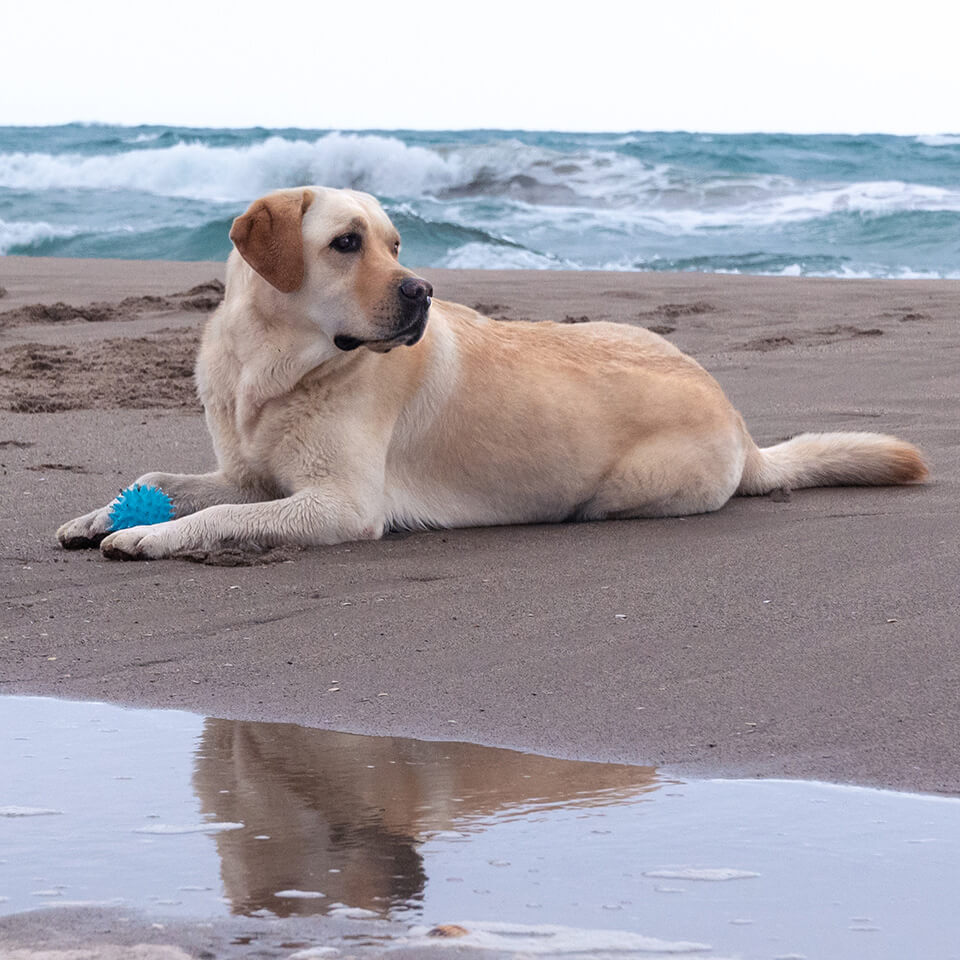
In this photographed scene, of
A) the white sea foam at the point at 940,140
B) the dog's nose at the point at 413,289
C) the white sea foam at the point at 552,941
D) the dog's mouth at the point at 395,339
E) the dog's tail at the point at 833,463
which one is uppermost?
the white sea foam at the point at 940,140

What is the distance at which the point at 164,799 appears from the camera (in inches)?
86.0

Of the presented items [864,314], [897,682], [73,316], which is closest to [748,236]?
[864,314]

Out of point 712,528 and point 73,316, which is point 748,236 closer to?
point 73,316

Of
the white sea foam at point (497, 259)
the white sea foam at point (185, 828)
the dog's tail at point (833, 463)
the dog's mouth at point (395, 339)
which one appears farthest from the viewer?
the white sea foam at point (497, 259)

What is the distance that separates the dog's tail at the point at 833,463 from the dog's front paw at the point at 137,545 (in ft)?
6.79

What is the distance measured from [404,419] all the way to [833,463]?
5.24 ft

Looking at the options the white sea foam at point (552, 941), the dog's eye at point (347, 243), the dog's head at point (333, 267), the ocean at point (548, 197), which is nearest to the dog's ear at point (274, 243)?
the dog's head at point (333, 267)

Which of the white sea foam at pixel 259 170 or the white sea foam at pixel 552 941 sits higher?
the white sea foam at pixel 259 170

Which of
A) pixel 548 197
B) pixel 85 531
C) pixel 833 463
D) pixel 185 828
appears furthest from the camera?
pixel 548 197

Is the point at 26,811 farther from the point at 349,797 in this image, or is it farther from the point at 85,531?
the point at 85,531

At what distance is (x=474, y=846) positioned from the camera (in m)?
1.98

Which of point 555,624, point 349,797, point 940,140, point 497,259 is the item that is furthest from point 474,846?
point 940,140

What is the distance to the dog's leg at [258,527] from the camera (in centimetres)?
390

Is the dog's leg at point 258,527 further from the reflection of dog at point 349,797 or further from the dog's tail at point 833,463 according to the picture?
the dog's tail at point 833,463
